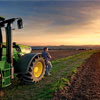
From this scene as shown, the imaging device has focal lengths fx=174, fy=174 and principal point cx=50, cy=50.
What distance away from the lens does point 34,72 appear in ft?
26.8

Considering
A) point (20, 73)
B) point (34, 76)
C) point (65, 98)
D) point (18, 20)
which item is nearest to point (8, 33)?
point (18, 20)

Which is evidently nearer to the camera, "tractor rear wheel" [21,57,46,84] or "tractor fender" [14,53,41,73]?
"tractor fender" [14,53,41,73]

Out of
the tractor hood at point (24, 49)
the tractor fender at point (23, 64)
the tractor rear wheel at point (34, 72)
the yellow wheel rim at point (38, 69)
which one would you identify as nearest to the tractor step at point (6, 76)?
the tractor fender at point (23, 64)

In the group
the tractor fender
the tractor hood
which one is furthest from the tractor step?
the tractor hood

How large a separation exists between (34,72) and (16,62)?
102cm

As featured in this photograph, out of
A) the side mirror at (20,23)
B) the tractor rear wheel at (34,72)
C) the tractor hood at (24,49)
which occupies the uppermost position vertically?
the side mirror at (20,23)

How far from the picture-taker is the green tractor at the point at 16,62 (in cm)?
646

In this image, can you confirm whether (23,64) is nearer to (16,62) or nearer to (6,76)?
(16,62)

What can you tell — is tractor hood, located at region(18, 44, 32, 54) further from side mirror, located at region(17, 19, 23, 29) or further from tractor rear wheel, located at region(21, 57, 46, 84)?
side mirror, located at region(17, 19, 23, 29)

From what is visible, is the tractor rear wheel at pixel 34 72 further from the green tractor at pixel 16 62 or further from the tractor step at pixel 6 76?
the tractor step at pixel 6 76

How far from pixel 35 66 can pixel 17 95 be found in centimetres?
193

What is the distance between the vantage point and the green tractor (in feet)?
21.2

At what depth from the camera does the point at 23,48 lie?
862 cm

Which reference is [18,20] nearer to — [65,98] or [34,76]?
[34,76]
